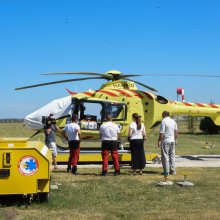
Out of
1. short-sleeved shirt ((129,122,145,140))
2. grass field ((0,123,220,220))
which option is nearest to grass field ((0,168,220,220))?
grass field ((0,123,220,220))

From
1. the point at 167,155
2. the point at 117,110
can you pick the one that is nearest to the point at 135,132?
the point at 167,155

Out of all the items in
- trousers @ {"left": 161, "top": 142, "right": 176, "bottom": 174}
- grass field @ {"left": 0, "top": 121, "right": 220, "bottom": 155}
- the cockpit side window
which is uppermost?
the cockpit side window

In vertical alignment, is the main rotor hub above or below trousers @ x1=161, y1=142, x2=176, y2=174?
above

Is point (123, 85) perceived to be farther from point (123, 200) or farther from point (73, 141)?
point (123, 200)

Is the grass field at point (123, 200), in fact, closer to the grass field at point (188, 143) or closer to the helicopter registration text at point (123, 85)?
the grass field at point (188, 143)

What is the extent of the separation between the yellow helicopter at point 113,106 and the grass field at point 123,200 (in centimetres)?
381

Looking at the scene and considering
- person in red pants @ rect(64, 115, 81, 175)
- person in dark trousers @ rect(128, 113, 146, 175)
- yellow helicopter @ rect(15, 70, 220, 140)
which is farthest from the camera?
yellow helicopter @ rect(15, 70, 220, 140)

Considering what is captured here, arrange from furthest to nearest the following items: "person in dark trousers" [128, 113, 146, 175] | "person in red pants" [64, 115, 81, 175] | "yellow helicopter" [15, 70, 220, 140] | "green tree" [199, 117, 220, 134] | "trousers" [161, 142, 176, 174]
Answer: "green tree" [199, 117, 220, 134] → "yellow helicopter" [15, 70, 220, 140] → "person in red pants" [64, 115, 81, 175] → "person in dark trousers" [128, 113, 146, 175] → "trousers" [161, 142, 176, 174]

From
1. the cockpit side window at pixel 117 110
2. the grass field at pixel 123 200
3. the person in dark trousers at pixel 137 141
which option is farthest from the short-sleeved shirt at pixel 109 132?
the cockpit side window at pixel 117 110

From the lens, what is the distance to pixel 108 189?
9.35 metres

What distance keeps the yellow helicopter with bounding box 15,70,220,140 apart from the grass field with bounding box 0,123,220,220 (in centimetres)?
381

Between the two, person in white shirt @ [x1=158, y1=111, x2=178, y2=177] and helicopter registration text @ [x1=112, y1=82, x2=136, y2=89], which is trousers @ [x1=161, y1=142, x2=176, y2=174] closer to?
person in white shirt @ [x1=158, y1=111, x2=178, y2=177]

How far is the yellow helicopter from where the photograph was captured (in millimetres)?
14766

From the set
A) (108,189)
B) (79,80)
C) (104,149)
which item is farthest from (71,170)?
(79,80)
